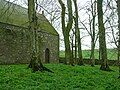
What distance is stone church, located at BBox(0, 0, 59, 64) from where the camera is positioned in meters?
35.7

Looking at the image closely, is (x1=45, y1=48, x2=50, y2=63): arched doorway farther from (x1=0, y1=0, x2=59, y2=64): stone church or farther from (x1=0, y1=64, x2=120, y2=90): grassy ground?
(x1=0, y1=64, x2=120, y2=90): grassy ground

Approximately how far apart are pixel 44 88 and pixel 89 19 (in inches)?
1484

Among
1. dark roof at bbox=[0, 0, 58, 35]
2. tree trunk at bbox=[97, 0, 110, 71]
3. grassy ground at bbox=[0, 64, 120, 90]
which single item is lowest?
grassy ground at bbox=[0, 64, 120, 90]

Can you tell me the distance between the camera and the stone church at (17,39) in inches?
1406

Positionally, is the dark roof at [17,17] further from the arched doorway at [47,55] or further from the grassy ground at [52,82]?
the grassy ground at [52,82]

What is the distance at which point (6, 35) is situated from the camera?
1437 inches

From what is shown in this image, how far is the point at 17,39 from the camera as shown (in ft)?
128

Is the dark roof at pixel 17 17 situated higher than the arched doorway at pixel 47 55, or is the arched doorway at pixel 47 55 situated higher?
the dark roof at pixel 17 17

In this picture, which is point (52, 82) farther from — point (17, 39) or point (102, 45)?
point (17, 39)

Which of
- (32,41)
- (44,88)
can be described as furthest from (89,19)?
(44,88)

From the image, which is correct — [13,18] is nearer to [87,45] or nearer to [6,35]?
[6,35]

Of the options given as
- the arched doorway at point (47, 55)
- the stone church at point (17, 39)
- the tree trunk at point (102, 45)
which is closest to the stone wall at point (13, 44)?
the stone church at point (17, 39)

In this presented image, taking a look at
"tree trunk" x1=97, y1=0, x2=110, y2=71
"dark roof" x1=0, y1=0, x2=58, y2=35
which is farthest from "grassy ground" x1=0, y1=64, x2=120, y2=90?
"dark roof" x1=0, y1=0, x2=58, y2=35

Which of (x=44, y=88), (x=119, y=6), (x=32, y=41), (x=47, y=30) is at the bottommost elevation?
(x=44, y=88)
